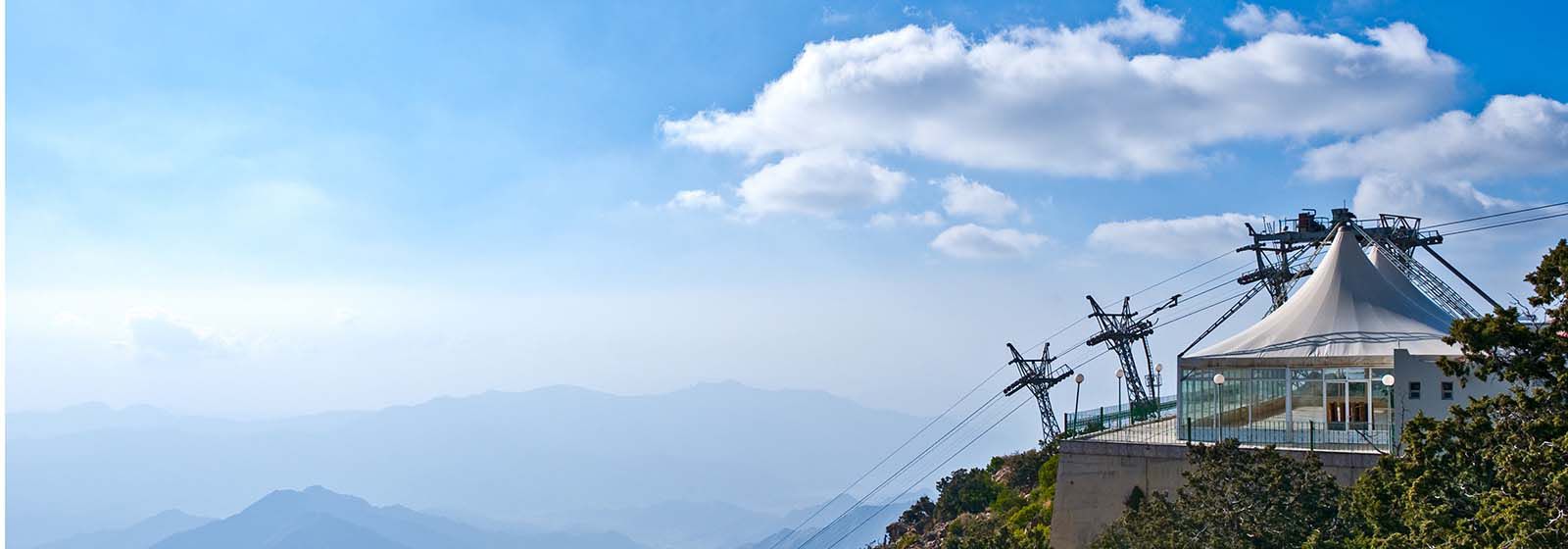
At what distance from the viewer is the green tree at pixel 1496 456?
15000mm

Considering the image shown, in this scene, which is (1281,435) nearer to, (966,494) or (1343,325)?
(1343,325)

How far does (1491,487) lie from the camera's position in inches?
651

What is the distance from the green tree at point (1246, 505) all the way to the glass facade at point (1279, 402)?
5779 millimetres

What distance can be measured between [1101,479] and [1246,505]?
7.27 metres

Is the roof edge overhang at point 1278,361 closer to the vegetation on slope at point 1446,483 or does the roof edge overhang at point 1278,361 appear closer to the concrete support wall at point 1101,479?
the concrete support wall at point 1101,479

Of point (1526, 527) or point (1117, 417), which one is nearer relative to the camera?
point (1526, 527)

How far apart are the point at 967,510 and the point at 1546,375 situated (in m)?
29.2

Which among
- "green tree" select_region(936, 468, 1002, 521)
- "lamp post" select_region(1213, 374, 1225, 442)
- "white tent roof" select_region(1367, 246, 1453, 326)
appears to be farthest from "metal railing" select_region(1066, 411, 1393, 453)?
"green tree" select_region(936, 468, 1002, 521)

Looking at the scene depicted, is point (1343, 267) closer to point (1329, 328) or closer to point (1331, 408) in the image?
point (1329, 328)

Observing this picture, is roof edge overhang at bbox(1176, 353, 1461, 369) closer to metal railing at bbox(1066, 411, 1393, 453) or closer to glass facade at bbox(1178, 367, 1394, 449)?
glass facade at bbox(1178, 367, 1394, 449)

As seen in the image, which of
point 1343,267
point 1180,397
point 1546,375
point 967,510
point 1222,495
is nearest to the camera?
point 1546,375

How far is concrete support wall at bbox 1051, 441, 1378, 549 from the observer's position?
85.0 ft

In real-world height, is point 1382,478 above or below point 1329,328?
below

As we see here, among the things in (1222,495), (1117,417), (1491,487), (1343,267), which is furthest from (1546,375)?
(1117,417)
